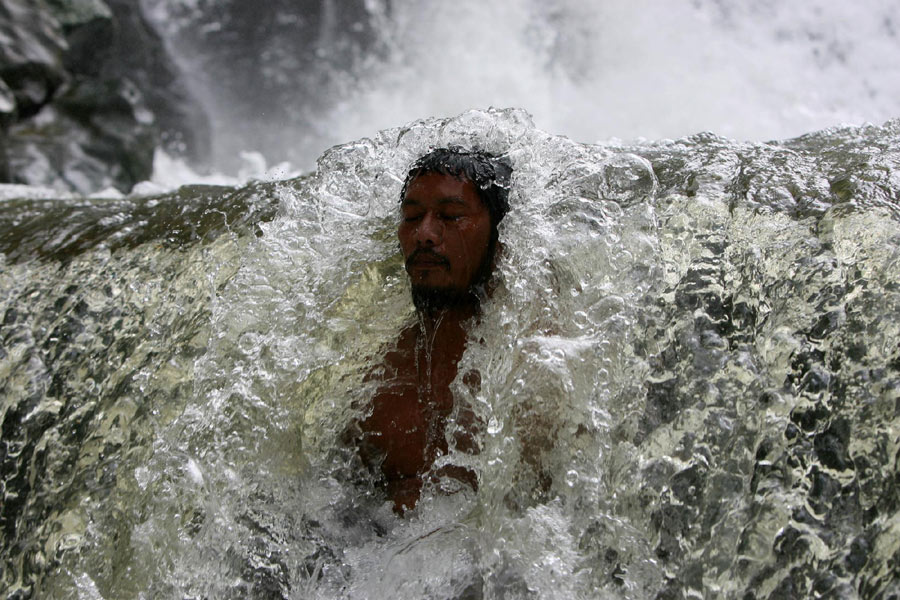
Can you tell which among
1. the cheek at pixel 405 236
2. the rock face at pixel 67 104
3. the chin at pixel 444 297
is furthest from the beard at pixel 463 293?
the rock face at pixel 67 104

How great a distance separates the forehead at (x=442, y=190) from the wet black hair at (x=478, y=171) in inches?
0.5

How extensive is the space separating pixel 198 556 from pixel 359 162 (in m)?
1.33

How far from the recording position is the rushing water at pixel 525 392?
1596mm

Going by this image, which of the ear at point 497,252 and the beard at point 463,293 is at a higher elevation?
the ear at point 497,252

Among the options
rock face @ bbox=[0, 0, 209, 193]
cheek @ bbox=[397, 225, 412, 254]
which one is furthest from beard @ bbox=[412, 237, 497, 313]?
rock face @ bbox=[0, 0, 209, 193]

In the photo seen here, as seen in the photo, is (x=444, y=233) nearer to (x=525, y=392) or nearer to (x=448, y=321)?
(x=448, y=321)

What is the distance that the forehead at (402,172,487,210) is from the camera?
203 cm

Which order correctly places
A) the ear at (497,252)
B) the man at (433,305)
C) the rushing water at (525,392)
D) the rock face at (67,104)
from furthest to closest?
the rock face at (67,104)
the ear at (497,252)
the man at (433,305)
the rushing water at (525,392)

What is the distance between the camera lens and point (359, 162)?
2604 millimetres

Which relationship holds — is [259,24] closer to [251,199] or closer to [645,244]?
[251,199]

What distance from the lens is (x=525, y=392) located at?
1792 mm

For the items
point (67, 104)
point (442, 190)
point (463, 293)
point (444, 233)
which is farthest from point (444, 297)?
point (67, 104)

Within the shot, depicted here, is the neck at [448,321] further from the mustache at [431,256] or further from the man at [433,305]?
the mustache at [431,256]

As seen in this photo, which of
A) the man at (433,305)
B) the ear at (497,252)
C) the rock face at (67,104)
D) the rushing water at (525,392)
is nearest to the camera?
the rushing water at (525,392)
